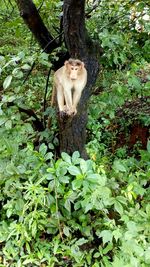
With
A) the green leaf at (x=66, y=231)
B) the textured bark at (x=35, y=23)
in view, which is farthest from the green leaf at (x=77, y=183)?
the textured bark at (x=35, y=23)

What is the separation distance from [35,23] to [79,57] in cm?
42

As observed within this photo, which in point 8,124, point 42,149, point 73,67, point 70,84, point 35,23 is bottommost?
point 42,149

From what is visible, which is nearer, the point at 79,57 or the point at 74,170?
the point at 74,170

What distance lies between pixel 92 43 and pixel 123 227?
125 cm

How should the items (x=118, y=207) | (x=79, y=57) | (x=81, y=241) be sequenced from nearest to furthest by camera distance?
1. (x=118, y=207)
2. (x=79, y=57)
3. (x=81, y=241)

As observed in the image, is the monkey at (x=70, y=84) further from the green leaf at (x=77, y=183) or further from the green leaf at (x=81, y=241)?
the green leaf at (x=81, y=241)

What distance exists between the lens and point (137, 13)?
2.91m

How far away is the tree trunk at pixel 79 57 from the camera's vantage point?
2.02m

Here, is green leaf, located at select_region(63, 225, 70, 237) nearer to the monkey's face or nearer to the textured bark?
the monkey's face

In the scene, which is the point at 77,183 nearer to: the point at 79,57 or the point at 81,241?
the point at 81,241

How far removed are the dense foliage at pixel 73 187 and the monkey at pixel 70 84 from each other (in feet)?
0.46

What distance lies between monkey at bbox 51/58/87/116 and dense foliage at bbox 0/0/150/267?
5.5 inches

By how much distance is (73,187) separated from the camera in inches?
78.5

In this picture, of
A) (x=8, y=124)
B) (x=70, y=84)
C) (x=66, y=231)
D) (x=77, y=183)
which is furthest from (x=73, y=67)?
(x=66, y=231)
